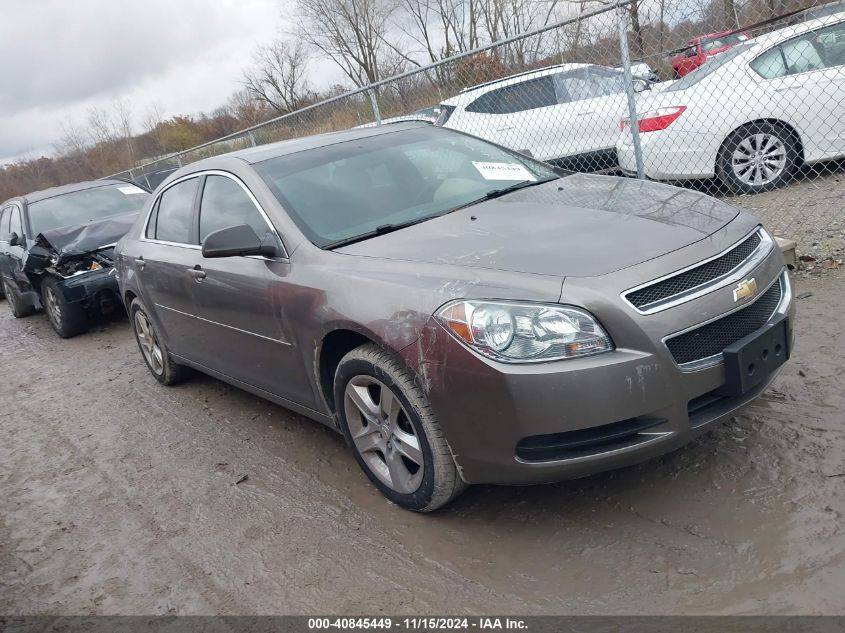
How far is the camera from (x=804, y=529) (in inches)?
104

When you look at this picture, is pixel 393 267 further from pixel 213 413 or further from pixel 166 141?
pixel 166 141

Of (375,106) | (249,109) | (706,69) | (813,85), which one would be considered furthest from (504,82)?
(249,109)

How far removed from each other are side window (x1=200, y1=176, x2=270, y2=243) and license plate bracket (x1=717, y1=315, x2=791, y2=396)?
224 centimetres

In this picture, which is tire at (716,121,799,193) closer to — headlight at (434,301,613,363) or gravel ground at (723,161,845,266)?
gravel ground at (723,161,845,266)

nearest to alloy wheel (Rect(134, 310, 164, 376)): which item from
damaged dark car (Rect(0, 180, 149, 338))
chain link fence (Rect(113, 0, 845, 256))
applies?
damaged dark car (Rect(0, 180, 149, 338))

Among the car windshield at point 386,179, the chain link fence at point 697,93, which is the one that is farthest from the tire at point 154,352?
the chain link fence at point 697,93

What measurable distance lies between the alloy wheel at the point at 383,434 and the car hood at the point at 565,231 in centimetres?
60

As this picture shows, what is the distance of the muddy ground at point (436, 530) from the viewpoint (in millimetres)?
2562

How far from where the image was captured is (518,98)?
882 cm

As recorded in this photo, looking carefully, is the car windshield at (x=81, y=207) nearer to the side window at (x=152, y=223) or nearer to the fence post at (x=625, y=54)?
the side window at (x=152, y=223)

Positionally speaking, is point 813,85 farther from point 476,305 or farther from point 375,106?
point 476,305

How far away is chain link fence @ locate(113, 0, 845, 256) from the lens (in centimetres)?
604

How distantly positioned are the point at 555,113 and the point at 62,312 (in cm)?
611

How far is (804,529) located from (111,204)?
343 inches
